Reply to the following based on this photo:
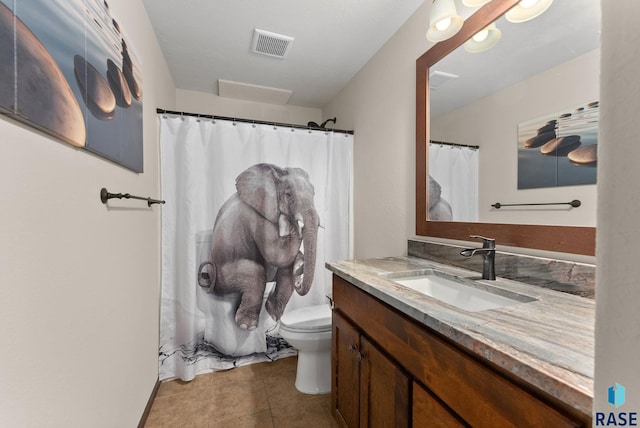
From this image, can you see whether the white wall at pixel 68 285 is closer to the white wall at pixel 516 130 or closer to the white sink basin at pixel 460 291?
the white sink basin at pixel 460 291

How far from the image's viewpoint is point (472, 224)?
1.33 meters

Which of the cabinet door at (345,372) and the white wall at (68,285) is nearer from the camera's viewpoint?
the white wall at (68,285)

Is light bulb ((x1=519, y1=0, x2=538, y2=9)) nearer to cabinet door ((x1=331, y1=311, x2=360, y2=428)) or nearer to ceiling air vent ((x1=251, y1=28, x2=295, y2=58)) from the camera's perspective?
ceiling air vent ((x1=251, y1=28, x2=295, y2=58))

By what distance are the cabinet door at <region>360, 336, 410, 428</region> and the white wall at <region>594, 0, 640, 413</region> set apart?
650 mm

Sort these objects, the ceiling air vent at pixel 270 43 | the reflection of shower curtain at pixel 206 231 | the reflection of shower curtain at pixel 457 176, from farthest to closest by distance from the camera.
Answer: the reflection of shower curtain at pixel 206 231 < the ceiling air vent at pixel 270 43 < the reflection of shower curtain at pixel 457 176

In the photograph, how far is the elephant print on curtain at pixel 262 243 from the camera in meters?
2.04

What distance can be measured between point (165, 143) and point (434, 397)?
2.09m

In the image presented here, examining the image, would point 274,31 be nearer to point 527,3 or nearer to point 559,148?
point 527,3

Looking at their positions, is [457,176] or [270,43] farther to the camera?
[270,43]

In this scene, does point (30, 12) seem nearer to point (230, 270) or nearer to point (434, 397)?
point (434, 397)

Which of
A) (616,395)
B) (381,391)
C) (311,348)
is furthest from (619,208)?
(311,348)

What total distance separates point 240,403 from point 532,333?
5.50 ft

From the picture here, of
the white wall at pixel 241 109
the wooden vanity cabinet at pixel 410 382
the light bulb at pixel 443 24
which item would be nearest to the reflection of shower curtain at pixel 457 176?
the light bulb at pixel 443 24

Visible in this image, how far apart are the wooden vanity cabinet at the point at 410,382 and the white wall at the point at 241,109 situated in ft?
6.59
